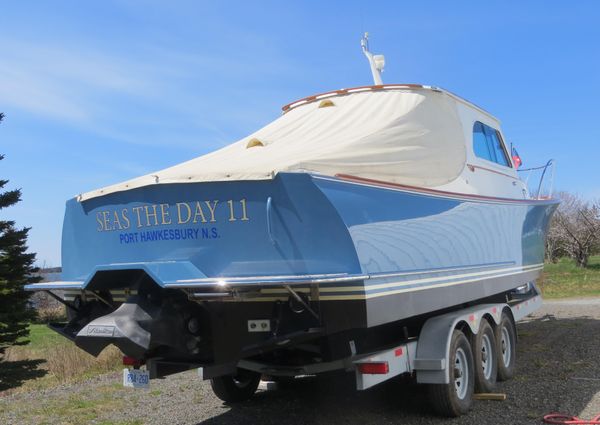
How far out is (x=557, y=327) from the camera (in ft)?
37.7

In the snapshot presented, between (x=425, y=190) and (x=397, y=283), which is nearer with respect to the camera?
(x=397, y=283)

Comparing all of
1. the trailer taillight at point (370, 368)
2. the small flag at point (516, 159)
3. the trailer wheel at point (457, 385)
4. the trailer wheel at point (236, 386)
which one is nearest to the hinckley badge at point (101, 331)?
the trailer taillight at point (370, 368)

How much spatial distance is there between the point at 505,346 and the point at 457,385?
1940 millimetres

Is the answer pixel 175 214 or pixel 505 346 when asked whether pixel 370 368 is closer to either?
pixel 175 214

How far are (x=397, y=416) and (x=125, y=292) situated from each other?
113 inches

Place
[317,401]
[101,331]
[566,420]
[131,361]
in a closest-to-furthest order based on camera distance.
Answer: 1. [101,331]
2. [566,420]
3. [131,361]
4. [317,401]

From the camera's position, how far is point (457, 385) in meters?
6.20

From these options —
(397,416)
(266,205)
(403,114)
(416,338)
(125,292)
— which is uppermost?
(403,114)

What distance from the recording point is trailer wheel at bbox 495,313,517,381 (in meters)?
7.55

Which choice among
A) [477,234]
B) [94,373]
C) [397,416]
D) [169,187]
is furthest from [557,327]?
[169,187]

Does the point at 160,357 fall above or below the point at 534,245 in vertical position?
below

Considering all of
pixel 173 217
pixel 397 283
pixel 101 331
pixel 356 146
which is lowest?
pixel 101 331

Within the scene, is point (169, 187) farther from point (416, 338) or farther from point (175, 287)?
point (416, 338)

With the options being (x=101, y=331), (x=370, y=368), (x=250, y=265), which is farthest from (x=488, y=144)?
(x=101, y=331)
